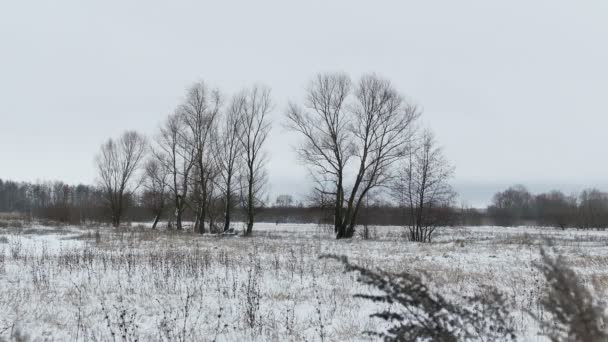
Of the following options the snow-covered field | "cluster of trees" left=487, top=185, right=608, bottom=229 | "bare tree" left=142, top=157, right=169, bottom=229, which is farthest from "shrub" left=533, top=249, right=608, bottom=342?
"cluster of trees" left=487, top=185, right=608, bottom=229

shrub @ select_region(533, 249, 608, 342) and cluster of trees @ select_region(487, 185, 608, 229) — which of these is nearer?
shrub @ select_region(533, 249, 608, 342)

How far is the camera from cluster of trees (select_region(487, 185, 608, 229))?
251ft

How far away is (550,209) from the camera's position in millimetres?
102438

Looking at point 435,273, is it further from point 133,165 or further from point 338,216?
point 133,165

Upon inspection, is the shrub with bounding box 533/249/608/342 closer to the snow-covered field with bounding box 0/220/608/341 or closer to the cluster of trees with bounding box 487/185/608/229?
the snow-covered field with bounding box 0/220/608/341

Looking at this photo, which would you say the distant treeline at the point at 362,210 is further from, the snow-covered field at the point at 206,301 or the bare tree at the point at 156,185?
the snow-covered field at the point at 206,301

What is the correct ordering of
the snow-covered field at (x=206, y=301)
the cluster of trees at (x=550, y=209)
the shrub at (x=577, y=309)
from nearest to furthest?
1. the shrub at (x=577, y=309)
2. the snow-covered field at (x=206, y=301)
3. the cluster of trees at (x=550, y=209)

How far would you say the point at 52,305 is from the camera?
21.9ft

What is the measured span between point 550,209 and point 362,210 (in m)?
89.1

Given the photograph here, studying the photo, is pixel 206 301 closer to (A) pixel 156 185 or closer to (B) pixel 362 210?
(B) pixel 362 210

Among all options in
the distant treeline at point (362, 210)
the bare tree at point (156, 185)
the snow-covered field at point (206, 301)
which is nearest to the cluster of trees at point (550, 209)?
the distant treeline at point (362, 210)

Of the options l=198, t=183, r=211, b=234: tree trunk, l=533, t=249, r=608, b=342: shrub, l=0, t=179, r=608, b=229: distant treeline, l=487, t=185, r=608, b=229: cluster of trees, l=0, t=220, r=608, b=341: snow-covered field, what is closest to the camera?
l=533, t=249, r=608, b=342: shrub

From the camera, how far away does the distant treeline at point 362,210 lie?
124ft

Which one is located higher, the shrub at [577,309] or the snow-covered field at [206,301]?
the shrub at [577,309]
